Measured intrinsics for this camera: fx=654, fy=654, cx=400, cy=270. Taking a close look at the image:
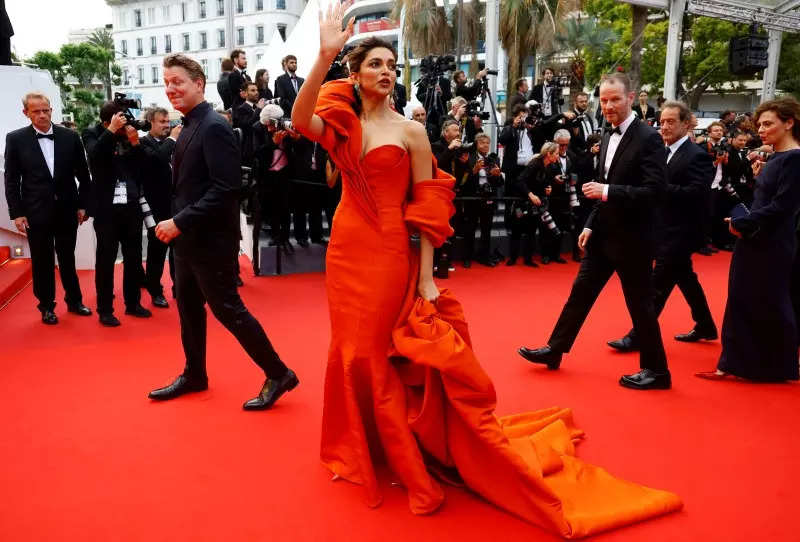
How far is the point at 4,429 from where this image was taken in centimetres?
333

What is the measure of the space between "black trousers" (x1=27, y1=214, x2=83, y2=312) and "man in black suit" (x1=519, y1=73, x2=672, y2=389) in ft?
13.2

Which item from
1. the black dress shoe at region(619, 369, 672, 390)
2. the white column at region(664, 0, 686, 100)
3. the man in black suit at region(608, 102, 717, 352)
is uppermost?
the white column at region(664, 0, 686, 100)

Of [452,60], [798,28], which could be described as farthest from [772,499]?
[798,28]

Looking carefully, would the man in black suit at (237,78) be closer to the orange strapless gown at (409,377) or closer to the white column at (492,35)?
the white column at (492,35)

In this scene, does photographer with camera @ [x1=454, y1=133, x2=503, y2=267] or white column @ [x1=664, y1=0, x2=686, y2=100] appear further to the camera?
white column @ [x1=664, y1=0, x2=686, y2=100]


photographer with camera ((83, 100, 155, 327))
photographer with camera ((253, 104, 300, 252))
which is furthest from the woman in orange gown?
photographer with camera ((253, 104, 300, 252))

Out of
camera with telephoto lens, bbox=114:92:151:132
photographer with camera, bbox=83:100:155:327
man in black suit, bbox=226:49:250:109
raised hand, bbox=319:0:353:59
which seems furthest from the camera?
man in black suit, bbox=226:49:250:109

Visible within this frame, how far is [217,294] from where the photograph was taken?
133 inches

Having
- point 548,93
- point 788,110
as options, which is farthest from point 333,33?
point 548,93

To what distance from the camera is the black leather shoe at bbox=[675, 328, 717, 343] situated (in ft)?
16.3

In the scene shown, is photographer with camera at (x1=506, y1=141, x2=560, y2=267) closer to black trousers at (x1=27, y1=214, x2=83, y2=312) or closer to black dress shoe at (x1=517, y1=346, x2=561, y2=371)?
black dress shoe at (x1=517, y1=346, x2=561, y2=371)

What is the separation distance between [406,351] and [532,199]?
5.51 meters

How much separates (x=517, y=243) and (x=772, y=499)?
5579mm

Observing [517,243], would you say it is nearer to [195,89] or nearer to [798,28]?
[195,89]
